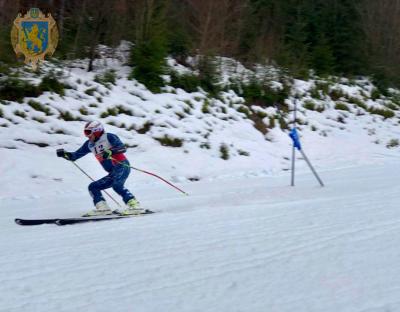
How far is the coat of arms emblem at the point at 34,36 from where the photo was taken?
15.9 metres

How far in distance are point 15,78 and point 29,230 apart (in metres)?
8.28

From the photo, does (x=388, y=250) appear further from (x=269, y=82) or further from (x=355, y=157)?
(x=269, y=82)

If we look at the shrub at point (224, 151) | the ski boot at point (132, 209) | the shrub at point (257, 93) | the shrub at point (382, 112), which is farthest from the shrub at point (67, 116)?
the shrub at point (382, 112)

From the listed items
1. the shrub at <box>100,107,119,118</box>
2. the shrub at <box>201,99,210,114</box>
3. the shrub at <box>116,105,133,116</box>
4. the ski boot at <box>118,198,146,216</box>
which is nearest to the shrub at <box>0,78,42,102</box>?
the shrub at <box>100,107,119,118</box>

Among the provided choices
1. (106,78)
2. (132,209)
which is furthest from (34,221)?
(106,78)

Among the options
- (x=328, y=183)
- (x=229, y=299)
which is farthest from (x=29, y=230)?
(x=328, y=183)

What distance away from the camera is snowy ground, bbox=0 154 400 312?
4055 millimetres

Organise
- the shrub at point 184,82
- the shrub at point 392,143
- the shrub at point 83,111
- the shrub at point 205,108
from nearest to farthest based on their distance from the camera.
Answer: the shrub at point 83,111
the shrub at point 205,108
the shrub at point 184,82
the shrub at point 392,143

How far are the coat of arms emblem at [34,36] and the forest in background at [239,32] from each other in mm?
325

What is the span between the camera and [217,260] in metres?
5.10

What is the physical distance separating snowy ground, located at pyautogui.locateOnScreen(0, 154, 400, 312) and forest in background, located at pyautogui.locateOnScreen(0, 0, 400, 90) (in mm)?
10040

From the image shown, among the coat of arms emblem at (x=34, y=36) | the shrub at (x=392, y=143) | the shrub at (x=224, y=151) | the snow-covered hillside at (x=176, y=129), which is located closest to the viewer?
the snow-covered hillside at (x=176, y=129)

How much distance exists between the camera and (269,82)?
21281 mm

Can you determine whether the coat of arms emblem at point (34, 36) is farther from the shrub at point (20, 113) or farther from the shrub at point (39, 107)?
the shrub at point (20, 113)
